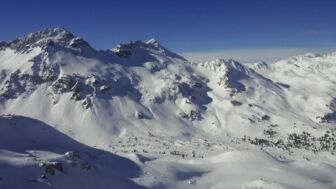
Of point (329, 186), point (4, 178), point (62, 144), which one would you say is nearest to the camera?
point (4, 178)

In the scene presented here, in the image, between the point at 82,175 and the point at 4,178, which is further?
the point at 82,175

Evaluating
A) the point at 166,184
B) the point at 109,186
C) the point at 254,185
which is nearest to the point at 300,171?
the point at 254,185

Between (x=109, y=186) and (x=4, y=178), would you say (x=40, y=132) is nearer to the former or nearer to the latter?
(x=109, y=186)

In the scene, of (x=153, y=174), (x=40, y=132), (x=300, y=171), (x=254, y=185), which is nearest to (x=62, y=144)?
(x=40, y=132)

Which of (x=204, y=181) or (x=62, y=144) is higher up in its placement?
(x=62, y=144)

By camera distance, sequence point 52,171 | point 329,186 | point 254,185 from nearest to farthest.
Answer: point 52,171 < point 254,185 < point 329,186

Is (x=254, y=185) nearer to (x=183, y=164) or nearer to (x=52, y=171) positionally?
(x=183, y=164)

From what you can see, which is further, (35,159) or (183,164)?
(183,164)

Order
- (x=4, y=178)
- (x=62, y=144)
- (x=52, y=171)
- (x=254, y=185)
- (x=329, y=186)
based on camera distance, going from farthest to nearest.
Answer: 1. (x=62, y=144)
2. (x=329, y=186)
3. (x=254, y=185)
4. (x=52, y=171)
5. (x=4, y=178)

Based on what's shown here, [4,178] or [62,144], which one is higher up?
[62,144]
